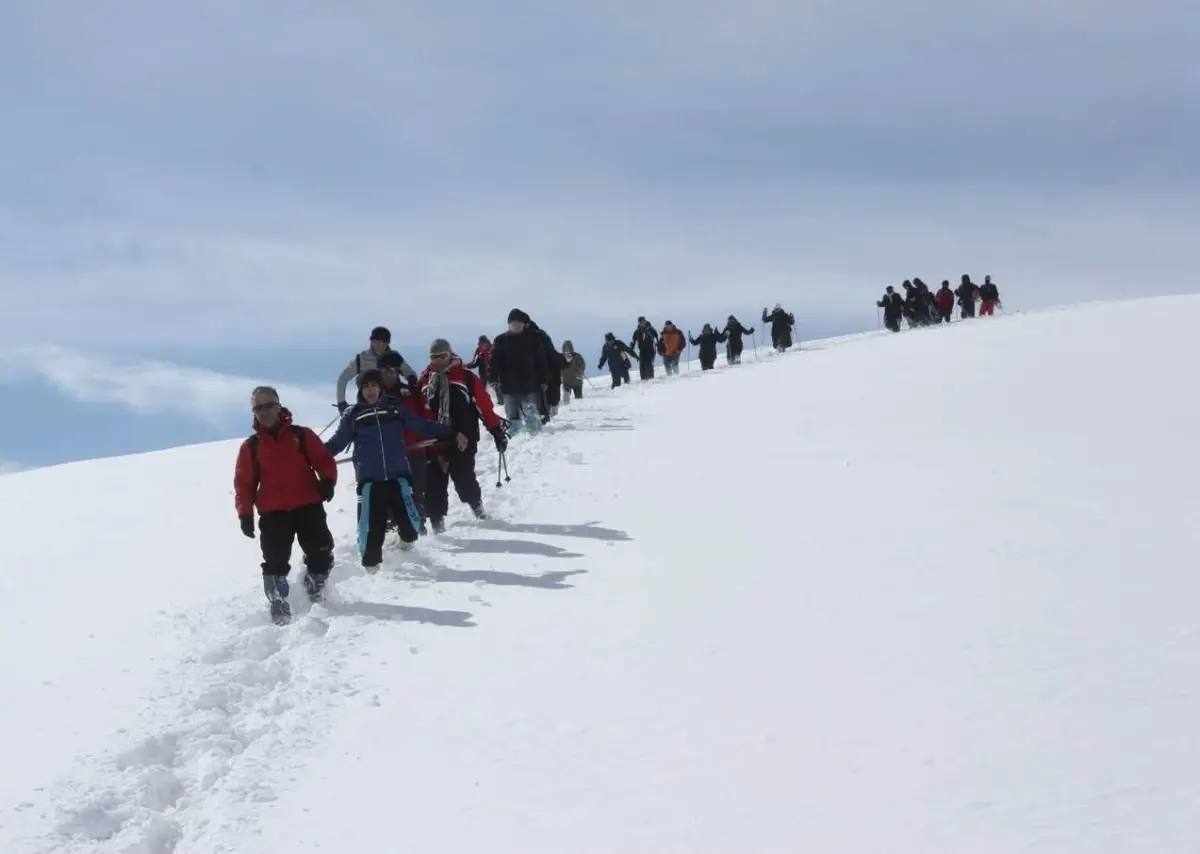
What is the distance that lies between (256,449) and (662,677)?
3632 mm

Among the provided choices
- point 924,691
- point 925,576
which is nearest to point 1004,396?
point 925,576

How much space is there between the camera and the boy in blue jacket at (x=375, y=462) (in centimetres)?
855

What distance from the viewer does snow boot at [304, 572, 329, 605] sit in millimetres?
7684

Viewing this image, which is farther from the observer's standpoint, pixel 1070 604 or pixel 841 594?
pixel 841 594

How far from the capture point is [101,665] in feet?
22.3

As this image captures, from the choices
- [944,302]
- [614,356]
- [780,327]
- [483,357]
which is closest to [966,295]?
[944,302]

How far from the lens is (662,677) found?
5.44 metres

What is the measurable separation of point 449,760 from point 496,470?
29.2 ft

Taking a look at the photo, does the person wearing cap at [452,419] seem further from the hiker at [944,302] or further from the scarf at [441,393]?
the hiker at [944,302]

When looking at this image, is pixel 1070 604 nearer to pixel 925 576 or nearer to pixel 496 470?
pixel 925 576

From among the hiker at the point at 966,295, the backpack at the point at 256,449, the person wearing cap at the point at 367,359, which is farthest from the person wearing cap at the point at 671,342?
the backpack at the point at 256,449

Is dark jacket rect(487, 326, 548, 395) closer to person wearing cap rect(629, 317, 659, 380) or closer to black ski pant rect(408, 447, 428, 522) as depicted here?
black ski pant rect(408, 447, 428, 522)

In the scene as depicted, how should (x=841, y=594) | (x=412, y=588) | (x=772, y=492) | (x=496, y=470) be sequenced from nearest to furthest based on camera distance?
(x=841, y=594), (x=412, y=588), (x=772, y=492), (x=496, y=470)

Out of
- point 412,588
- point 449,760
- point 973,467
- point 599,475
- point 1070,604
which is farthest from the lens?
point 599,475
